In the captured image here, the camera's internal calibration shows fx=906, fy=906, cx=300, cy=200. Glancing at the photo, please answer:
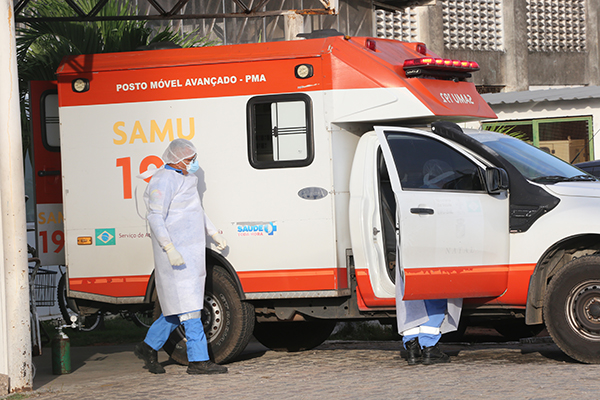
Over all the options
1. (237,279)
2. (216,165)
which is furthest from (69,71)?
(237,279)

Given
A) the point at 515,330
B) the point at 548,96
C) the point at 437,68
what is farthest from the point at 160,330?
the point at 548,96

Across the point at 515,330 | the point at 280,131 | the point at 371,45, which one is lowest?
the point at 515,330

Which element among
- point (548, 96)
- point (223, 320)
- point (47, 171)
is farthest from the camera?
point (548, 96)

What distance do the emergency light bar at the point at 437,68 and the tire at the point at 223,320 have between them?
92.5 inches

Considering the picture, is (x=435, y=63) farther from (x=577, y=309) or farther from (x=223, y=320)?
(x=223, y=320)

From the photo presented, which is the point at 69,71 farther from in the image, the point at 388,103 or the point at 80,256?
the point at 388,103

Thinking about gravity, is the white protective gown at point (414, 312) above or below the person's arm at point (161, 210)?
below

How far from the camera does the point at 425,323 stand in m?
7.36

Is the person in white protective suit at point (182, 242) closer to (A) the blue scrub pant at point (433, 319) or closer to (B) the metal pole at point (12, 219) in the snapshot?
(B) the metal pole at point (12, 219)

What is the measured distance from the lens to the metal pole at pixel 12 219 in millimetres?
6609

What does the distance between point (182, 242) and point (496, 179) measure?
2545mm

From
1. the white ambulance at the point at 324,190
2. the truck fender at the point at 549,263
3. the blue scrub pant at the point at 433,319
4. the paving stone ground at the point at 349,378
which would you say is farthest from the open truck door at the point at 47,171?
the truck fender at the point at 549,263

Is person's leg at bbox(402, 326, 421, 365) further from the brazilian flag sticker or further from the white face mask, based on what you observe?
the brazilian flag sticker

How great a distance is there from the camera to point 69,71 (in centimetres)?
801
